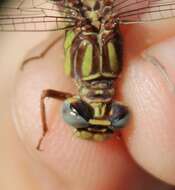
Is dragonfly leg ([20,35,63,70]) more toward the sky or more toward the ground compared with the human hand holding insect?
more toward the sky

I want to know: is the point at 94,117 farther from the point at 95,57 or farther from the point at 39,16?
the point at 39,16

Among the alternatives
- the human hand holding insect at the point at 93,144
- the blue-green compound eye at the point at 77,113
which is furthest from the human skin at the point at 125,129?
the blue-green compound eye at the point at 77,113

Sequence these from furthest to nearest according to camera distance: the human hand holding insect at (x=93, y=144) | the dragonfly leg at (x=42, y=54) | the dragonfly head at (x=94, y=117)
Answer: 1. the dragonfly leg at (x=42, y=54)
2. the human hand holding insect at (x=93, y=144)
3. the dragonfly head at (x=94, y=117)

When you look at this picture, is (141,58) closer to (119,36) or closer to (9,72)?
(119,36)

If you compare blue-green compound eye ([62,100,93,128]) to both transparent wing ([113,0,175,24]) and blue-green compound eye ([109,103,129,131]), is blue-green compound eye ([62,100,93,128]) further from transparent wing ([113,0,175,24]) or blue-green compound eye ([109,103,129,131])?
transparent wing ([113,0,175,24])

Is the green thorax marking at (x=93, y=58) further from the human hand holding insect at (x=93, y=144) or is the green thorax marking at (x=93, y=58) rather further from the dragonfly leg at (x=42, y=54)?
the dragonfly leg at (x=42, y=54)

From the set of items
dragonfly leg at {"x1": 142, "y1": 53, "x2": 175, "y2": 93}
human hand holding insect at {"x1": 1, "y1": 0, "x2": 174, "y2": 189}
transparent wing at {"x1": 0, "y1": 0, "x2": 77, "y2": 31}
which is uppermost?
transparent wing at {"x1": 0, "y1": 0, "x2": 77, "y2": 31}

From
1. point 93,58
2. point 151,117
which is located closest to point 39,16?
point 93,58

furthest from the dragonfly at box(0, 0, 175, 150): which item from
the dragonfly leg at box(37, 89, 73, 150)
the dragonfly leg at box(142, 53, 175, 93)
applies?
the dragonfly leg at box(142, 53, 175, 93)
